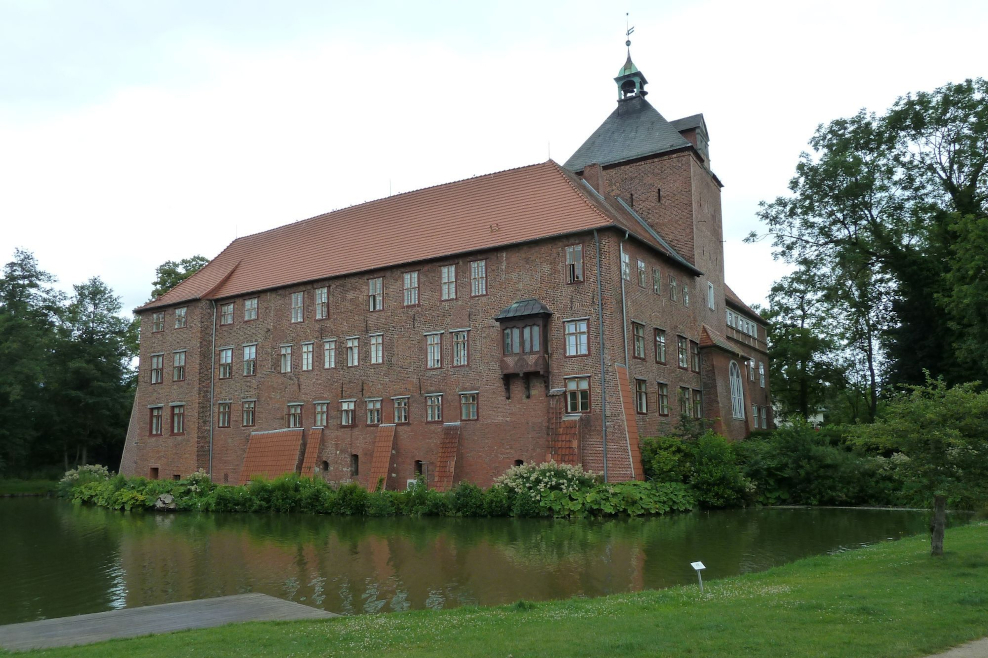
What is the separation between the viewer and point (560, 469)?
2722 cm

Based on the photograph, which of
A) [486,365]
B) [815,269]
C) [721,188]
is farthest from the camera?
[721,188]

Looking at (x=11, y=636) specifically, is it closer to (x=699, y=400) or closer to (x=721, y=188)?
(x=699, y=400)

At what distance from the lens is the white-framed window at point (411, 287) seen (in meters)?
34.2

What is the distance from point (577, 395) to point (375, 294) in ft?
36.9

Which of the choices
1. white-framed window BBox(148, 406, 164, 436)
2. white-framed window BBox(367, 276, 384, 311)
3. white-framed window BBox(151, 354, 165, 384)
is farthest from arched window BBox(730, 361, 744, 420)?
white-framed window BBox(151, 354, 165, 384)

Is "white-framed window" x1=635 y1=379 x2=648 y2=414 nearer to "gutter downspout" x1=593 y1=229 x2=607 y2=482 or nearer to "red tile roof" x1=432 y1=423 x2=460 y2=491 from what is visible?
"gutter downspout" x1=593 y1=229 x2=607 y2=482

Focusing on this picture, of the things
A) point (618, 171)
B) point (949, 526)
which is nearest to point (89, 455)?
point (618, 171)

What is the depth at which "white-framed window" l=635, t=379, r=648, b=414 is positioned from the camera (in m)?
30.1

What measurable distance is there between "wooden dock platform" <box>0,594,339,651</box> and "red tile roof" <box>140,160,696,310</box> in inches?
791

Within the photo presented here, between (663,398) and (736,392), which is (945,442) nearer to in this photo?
(663,398)

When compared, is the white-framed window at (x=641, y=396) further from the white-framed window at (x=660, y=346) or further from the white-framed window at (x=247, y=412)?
the white-framed window at (x=247, y=412)

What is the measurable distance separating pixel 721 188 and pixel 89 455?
4828cm

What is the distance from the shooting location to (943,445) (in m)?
13.3

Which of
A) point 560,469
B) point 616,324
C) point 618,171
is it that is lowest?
point 560,469
